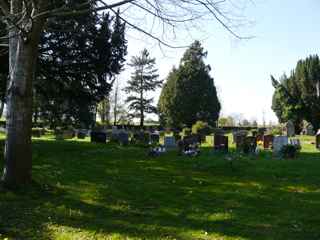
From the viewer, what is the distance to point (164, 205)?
26.3 ft

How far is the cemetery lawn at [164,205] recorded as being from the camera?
246 inches

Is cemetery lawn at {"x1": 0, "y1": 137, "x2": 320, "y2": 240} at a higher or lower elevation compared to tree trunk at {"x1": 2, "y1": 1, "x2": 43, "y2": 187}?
lower

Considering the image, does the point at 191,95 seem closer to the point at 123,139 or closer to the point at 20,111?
the point at 123,139

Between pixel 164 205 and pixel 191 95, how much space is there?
49230mm

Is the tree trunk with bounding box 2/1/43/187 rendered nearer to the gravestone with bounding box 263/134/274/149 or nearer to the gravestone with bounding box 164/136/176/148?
the gravestone with bounding box 164/136/176/148

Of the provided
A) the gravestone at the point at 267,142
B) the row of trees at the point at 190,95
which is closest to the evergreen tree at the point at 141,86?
the row of trees at the point at 190,95

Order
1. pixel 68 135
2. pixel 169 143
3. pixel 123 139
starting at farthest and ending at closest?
pixel 68 135
pixel 123 139
pixel 169 143

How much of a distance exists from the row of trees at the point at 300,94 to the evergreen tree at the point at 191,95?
8.73 meters

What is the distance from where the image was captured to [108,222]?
6.73 metres

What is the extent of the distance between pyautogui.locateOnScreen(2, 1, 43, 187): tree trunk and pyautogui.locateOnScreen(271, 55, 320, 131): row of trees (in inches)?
1874

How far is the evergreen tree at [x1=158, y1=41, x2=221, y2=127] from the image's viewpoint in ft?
185

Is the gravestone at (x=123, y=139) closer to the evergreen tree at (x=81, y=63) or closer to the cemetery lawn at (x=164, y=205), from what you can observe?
the evergreen tree at (x=81, y=63)

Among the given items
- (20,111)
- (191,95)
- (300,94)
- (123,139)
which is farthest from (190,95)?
(20,111)

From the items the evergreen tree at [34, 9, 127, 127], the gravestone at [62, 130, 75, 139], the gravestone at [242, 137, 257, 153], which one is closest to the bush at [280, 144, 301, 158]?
the gravestone at [242, 137, 257, 153]
